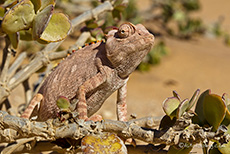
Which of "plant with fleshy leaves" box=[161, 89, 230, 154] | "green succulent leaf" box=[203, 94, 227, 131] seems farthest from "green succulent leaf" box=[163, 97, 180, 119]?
"green succulent leaf" box=[203, 94, 227, 131]

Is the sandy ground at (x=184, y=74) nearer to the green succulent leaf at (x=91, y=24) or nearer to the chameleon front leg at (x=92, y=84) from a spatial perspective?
the green succulent leaf at (x=91, y=24)

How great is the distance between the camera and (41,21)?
5.13ft

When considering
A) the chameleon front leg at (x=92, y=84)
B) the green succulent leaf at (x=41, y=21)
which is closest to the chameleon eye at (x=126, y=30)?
the chameleon front leg at (x=92, y=84)

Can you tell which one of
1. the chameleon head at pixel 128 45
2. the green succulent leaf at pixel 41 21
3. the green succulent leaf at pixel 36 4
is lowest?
the chameleon head at pixel 128 45

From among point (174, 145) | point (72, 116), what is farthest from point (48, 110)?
point (174, 145)

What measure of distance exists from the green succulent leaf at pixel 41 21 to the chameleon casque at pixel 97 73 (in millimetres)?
325

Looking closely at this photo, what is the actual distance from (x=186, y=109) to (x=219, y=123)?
14cm

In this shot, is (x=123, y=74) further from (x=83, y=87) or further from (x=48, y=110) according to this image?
(x=48, y=110)

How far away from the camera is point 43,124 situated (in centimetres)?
146

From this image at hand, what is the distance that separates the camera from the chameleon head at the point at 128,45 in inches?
66.3

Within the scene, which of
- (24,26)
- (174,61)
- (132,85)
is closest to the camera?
(24,26)

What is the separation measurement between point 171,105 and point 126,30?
1.57ft

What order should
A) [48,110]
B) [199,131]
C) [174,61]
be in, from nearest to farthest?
[199,131]
[48,110]
[174,61]

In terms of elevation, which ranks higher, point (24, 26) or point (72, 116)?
point (24, 26)
